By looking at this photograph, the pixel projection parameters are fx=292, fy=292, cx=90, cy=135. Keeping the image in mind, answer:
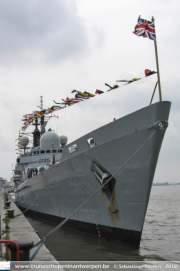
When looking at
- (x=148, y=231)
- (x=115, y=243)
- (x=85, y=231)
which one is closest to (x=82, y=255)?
(x=115, y=243)

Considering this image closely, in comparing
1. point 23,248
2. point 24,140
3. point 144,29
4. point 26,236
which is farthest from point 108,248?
point 24,140

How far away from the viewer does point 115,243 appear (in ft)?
25.2

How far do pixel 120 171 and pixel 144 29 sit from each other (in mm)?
3417

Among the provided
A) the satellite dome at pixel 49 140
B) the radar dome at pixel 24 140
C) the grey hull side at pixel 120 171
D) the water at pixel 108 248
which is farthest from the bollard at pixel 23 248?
the radar dome at pixel 24 140

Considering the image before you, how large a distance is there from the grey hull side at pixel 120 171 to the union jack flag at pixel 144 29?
1623 mm

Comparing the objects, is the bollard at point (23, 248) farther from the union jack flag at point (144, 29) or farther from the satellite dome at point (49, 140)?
the satellite dome at point (49, 140)

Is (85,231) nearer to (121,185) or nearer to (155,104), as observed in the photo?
(121,185)

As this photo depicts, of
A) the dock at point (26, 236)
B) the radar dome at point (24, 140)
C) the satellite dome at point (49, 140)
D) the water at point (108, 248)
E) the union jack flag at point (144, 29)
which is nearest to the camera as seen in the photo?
the dock at point (26, 236)

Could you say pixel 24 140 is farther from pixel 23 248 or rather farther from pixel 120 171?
pixel 23 248

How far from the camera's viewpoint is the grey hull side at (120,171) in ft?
22.2

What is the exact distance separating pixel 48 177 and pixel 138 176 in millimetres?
5627

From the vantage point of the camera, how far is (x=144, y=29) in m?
6.60

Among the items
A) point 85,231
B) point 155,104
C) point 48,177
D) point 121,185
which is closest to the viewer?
point 155,104

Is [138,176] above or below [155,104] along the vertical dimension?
below
